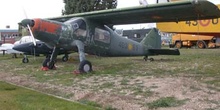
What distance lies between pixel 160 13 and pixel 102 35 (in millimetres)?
3358

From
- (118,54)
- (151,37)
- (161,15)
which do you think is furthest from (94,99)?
(151,37)

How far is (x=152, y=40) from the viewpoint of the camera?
1784cm

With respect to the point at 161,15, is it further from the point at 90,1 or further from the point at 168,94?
the point at 90,1

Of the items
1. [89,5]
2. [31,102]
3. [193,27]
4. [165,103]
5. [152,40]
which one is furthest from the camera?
[193,27]

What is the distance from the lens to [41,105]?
6.56m

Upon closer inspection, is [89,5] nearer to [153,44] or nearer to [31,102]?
[153,44]

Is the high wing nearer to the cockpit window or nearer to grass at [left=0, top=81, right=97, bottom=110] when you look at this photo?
the cockpit window

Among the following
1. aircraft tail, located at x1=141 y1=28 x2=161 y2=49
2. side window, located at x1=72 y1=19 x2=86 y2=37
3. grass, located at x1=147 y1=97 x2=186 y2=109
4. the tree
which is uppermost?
the tree

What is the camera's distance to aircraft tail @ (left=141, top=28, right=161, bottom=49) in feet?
56.9

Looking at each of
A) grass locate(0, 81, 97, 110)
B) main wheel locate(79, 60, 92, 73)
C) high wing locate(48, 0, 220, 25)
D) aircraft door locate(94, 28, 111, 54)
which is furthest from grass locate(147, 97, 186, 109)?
aircraft door locate(94, 28, 111, 54)

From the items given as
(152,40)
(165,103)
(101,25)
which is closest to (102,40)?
(101,25)

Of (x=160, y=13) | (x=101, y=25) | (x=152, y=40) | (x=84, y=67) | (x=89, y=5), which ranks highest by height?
(x=89, y=5)

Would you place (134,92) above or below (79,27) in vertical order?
below

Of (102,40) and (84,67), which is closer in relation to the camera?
(84,67)
